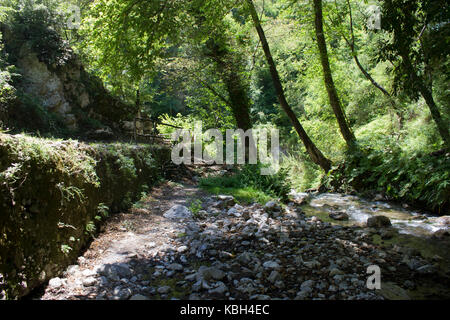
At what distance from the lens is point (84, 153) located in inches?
164

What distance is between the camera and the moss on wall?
241cm

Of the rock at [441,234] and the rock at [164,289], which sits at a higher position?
the rock at [441,234]

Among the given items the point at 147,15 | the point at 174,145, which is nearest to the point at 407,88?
the point at 147,15

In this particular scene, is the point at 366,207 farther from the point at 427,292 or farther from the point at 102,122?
the point at 102,122

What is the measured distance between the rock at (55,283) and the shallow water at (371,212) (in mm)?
5107

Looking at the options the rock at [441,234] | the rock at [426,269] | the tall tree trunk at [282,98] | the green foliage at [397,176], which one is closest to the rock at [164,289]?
the rock at [426,269]

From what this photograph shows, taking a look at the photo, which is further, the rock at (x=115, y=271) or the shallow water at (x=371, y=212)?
the shallow water at (x=371, y=212)

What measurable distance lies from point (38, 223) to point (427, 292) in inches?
159

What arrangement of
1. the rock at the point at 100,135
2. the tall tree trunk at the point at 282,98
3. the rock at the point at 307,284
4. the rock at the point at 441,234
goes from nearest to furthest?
the rock at the point at 307,284, the rock at the point at 441,234, the tall tree trunk at the point at 282,98, the rock at the point at 100,135

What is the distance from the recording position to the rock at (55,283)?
2.75m

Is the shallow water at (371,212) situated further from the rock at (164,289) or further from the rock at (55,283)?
the rock at (55,283)

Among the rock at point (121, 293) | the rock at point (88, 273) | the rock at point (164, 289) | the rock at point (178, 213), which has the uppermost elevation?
the rock at point (178, 213)

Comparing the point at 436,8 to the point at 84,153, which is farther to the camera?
the point at 84,153

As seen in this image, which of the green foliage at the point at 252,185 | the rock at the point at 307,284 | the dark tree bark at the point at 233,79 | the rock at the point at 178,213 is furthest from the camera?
the dark tree bark at the point at 233,79
